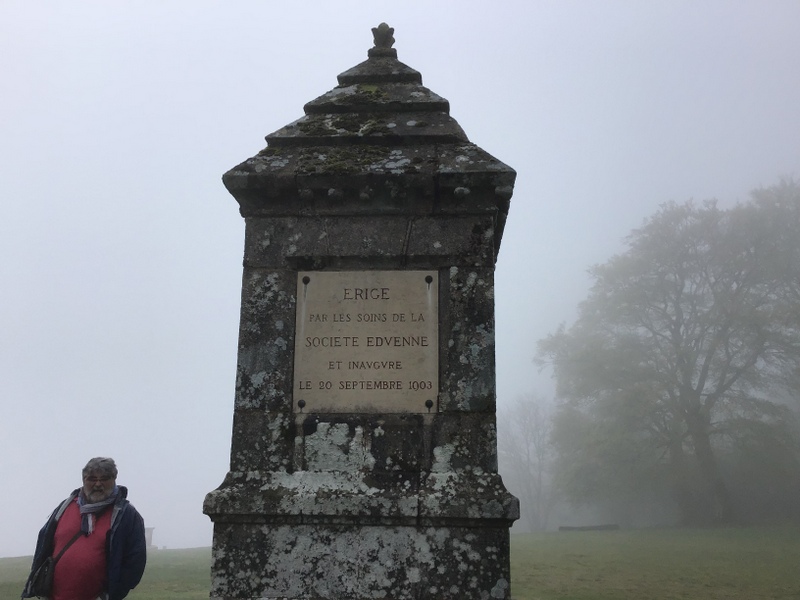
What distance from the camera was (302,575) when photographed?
3.69m

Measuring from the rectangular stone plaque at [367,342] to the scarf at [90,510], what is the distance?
5.43ft

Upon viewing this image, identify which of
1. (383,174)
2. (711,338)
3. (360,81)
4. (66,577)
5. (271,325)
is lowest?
(66,577)

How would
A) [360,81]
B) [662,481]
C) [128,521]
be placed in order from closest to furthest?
1. [128,521]
2. [360,81]
3. [662,481]

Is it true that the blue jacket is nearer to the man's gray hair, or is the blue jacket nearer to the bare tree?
the man's gray hair

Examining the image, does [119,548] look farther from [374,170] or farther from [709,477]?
[709,477]

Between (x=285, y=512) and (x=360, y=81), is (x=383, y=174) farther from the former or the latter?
(x=285, y=512)

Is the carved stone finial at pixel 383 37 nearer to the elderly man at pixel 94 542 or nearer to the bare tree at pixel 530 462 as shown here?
the elderly man at pixel 94 542

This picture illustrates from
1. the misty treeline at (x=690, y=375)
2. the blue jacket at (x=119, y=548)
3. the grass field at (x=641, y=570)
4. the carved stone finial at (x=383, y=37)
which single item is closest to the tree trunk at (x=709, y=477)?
the misty treeline at (x=690, y=375)

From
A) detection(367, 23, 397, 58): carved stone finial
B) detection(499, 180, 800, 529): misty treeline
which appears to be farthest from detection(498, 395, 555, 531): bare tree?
detection(367, 23, 397, 58): carved stone finial

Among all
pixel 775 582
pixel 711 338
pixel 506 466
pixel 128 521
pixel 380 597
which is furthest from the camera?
pixel 506 466

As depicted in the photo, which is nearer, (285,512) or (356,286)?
(285,512)

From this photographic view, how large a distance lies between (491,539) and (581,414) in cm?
3355

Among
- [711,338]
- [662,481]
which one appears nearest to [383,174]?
[662,481]

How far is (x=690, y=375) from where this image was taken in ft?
113
